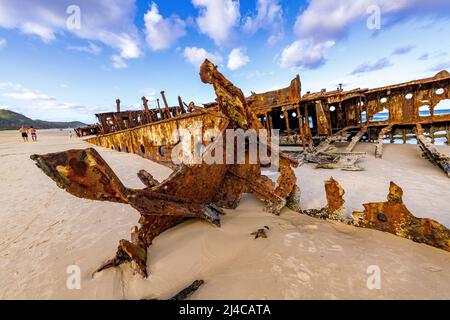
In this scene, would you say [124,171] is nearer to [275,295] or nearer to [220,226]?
[220,226]

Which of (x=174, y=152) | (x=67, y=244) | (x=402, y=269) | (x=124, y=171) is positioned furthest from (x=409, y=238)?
(x=124, y=171)

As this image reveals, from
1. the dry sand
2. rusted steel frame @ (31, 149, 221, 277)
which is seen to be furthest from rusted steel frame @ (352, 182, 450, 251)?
rusted steel frame @ (31, 149, 221, 277)

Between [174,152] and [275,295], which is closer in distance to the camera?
[275,295]

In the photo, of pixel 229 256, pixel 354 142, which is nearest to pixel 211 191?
pixel 229 256

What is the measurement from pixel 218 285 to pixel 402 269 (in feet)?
6.02

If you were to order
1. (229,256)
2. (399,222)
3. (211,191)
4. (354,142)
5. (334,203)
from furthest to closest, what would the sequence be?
(354,142) < (211,191) < (334,203) < (399,222) < (229,256)

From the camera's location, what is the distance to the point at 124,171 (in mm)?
7031

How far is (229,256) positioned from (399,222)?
7.15 feet

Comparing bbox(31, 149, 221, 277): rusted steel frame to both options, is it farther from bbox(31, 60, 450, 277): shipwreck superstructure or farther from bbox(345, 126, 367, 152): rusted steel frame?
bbox(345, 126, 367, 152): rusted steel frame

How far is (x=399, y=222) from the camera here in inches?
105

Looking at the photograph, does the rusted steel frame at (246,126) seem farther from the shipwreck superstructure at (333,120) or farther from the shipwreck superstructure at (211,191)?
the shipwreck superstructure at (333,120)

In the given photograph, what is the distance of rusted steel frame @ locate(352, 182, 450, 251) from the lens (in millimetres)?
2404

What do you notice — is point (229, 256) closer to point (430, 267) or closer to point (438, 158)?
point (430, 267)
